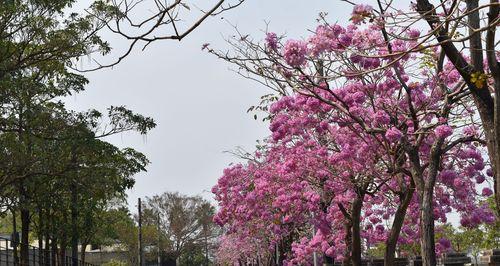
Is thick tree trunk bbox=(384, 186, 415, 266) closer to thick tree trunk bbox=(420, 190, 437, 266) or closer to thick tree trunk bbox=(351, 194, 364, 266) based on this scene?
thick tree trunk bbox=(420, 190, 437, 266)

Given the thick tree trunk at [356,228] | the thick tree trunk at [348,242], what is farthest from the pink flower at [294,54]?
the thick tree trunk at [348,242]

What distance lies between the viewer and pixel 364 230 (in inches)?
862

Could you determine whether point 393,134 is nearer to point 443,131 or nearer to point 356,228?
point 443,131

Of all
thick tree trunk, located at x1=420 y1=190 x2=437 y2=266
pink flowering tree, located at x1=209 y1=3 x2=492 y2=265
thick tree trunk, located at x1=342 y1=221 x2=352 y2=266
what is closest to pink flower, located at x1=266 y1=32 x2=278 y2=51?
pink flowering tree, located at x1=209 y1=3 x2=492 y2=265

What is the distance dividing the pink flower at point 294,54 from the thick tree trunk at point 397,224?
138 inches

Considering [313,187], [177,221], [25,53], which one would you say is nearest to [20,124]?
[25,53]

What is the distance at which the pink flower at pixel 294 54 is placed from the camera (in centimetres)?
1330

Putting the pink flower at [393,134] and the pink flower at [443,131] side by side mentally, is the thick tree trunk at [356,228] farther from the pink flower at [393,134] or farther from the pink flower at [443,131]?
the pink flower at [443,131]

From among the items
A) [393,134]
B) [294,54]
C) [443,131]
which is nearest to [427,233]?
[443,131]

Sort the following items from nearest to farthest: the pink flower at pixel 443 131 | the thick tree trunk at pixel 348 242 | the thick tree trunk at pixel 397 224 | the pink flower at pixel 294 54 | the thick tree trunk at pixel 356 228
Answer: the pink flower at pixel 443 131 < the pink flower at pixel 294 54 < the thick tree trunk at pixel 397 224 < the thick tree trunk at pixel 356 228 < the thick tree trunk at pixel 348 242

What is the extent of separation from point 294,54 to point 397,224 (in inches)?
165

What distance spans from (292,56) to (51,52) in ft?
30.9

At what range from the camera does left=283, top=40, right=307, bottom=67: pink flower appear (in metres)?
13.3

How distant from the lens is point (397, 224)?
14242 mm
